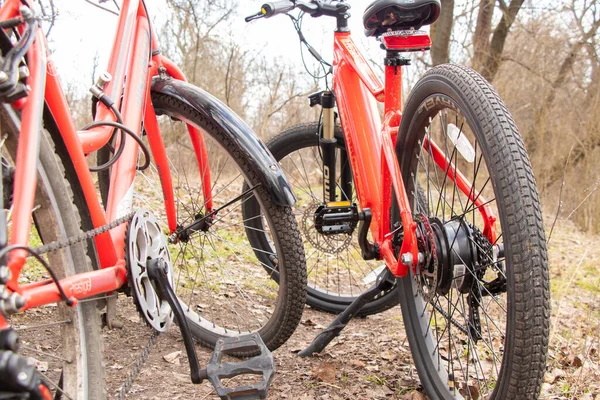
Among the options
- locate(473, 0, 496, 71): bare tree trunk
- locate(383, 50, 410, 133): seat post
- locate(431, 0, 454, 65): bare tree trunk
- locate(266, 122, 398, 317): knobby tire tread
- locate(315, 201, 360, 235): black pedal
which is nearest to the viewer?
locate(383, 50, 410, 133): seat post

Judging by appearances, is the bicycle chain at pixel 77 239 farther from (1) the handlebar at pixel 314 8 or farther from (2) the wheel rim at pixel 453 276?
(1) the handlebar at pixel 314 8

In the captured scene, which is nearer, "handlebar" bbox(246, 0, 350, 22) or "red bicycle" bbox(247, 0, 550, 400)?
"red bicycle" bbox(247, 0, 550, 400)

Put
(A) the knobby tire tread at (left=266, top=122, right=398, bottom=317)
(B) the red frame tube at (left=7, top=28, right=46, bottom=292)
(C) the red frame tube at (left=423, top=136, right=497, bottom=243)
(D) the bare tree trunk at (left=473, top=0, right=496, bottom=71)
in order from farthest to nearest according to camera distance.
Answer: (D) the bare tree trunk at (left=473, top=0, right=496, bottom=71), (A) the knobby tire tread at (left=266, top=122, right=398, bottom=317), (C) the red frame tube at (left=423, top=136, right=497, bottom=243), (B) the red frame tube at (left=7, top=28, right=46, bottom=292)

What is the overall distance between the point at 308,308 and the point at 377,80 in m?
1.46

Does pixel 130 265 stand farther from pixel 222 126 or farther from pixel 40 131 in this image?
pixel 222 126

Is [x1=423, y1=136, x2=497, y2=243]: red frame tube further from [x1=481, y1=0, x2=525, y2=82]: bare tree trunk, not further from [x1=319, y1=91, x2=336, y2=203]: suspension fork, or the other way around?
[x1=481, y1=0, x2=525, y2=82]: bare tree trunk

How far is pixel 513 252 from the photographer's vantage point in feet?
4.69

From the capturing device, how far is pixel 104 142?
1.85 meters

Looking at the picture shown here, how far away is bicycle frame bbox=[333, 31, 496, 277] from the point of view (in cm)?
192

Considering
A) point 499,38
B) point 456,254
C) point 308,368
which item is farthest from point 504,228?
point 499,38

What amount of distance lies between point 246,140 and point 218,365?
812 mm

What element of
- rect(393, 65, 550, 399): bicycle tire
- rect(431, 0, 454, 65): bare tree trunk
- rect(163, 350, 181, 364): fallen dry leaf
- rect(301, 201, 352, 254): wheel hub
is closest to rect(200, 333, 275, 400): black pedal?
rect(163, 350, 181, 364): fallen dry leaf

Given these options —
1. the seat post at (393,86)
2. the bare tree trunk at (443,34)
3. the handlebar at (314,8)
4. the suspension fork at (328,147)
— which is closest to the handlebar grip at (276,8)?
the handlebar at (314,8)

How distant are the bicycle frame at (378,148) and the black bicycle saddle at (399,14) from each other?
5.9 inches
